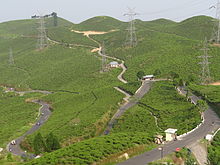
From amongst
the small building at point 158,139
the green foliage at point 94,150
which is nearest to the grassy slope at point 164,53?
the small building at point 158,139

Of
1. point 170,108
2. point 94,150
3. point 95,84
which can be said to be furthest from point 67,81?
point 94,150

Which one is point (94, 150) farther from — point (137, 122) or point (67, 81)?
point (67, 81)

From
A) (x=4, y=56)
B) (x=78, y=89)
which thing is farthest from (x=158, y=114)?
(x=4, y=56)

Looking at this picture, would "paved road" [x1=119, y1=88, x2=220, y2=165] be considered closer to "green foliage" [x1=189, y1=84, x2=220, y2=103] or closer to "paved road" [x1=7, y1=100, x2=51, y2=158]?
"green foliage" [x1=189, y1=84, x2=220, y2=103]

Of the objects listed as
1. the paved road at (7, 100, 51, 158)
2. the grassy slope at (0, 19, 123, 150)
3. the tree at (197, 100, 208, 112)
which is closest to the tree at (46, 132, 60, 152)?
the paved road at (7, 100, 51, 158)

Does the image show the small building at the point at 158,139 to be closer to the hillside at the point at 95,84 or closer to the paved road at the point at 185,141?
the hillside at the point at 95,84

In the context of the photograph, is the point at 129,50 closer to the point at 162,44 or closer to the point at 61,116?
the point at 162,44
